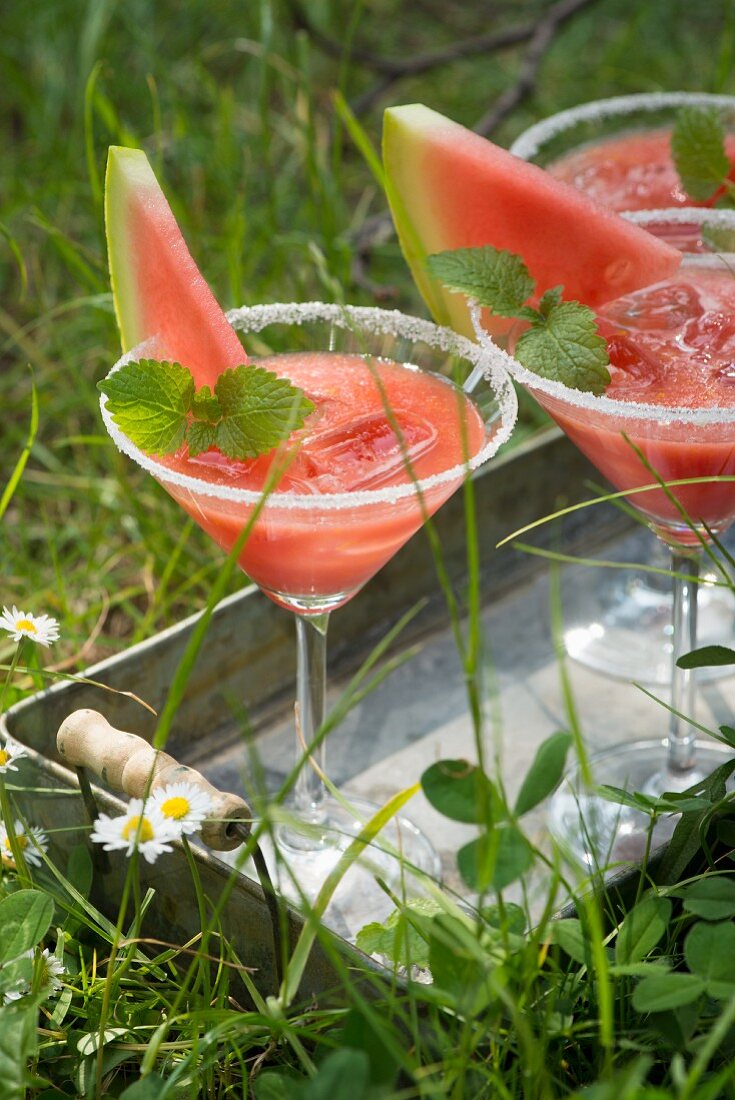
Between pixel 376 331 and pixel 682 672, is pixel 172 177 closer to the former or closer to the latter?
pixel 376 331

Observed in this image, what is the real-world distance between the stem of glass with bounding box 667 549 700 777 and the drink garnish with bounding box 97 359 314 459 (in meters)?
0.68

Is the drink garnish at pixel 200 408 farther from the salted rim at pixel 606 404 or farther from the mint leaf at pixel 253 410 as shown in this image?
the salted rim at pixel 606 404

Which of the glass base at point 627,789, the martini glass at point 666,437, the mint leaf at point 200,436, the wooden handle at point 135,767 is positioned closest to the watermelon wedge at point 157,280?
the mint leaf at point 200,436

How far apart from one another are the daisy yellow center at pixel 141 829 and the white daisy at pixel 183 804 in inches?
0.9

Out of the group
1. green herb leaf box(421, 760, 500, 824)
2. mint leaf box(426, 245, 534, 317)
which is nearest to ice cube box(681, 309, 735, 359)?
mint leaf box(426, 245, 534, 317)

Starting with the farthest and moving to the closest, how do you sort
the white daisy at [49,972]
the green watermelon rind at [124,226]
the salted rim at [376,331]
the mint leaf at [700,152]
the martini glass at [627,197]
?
the martini glass at [627,197], the mint leaf at [700,152], the green watermelon rind at [124,226], the salted rim at [376,331], the white daisy at [49,972]

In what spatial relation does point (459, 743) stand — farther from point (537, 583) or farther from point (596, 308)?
point (596, 308)

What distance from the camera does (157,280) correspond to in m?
1.84

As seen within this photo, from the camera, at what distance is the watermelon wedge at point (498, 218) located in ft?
6.58

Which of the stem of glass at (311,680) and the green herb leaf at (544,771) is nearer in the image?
the green herb leaf at (544,771)

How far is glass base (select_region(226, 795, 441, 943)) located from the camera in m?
1.90

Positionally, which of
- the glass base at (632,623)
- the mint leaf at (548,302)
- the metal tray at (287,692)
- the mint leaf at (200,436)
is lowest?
the glass base at (632,623)

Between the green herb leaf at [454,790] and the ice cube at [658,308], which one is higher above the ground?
the ice cube at [658,308]

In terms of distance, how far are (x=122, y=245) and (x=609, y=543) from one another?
1.21 metres
